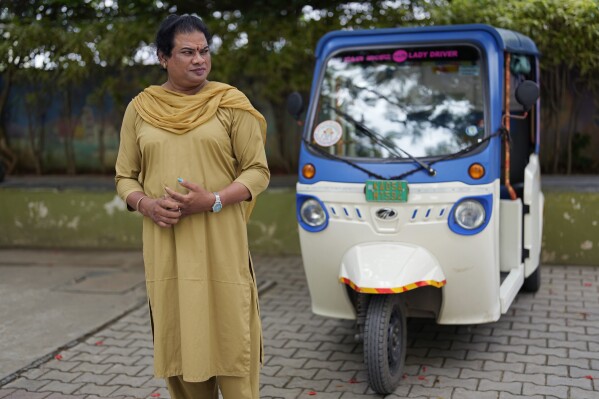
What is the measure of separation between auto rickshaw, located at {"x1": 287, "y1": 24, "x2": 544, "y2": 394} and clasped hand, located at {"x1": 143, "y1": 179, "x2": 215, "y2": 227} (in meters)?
1.47

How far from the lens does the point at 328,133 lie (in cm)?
496

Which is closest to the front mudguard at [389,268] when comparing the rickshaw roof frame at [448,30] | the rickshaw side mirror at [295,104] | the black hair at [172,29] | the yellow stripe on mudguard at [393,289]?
the yellow stripe on mudguard at [393,289]

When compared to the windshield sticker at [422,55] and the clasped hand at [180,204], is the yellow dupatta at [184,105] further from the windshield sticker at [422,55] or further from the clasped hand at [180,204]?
the windshield sticker at [422,55]

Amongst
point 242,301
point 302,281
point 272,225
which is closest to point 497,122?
point 242,301

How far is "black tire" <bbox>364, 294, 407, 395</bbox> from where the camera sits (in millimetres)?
4223

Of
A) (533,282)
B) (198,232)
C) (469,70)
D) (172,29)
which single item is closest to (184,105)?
(172,29)

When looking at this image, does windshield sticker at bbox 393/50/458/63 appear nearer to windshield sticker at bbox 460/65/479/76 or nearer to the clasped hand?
windshield sticker at bbox 460/65/479/76

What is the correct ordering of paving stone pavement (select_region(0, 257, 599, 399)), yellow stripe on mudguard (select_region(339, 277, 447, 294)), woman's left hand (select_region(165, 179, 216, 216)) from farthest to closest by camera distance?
paving stone pavement (select_region(0, 257, 599, 399)) < yellow stripe on mudguard (select_region(339, 277, 447, 294)) < woman's left hand (select_region(165, 179, 216, 216))

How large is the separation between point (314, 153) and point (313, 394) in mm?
1511

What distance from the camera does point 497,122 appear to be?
4.71 m

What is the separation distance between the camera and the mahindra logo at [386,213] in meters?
4.61

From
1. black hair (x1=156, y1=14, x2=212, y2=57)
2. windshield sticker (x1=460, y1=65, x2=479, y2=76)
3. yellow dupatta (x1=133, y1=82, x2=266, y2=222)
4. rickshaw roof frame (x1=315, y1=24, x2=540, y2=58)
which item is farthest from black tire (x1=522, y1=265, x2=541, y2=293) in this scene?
black hair (x1=156, y1=14, x2=212, y2=57)

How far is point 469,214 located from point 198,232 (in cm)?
200

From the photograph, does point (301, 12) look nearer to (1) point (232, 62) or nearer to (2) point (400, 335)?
(1) point (232, 62)
